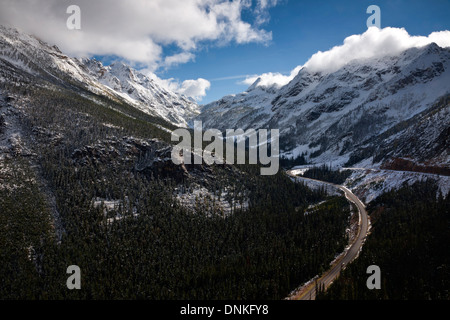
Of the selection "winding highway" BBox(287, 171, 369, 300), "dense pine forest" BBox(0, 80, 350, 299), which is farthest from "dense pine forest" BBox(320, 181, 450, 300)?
"dense pine forest" BBox(0, 80, 350, 299)

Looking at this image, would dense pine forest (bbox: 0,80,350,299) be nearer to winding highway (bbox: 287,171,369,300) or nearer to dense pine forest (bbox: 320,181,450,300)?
winding highway (bbox: 287,171,369,300)

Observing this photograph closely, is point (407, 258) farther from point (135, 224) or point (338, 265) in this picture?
point (135, 224)

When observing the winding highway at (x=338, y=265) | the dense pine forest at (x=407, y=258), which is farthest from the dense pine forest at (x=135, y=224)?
the dense pine forest at (x=407, y=258)

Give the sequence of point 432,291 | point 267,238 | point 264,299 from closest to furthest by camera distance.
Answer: point 432,291 < point 264,299 < point 267,238

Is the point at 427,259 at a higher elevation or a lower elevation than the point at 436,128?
lower

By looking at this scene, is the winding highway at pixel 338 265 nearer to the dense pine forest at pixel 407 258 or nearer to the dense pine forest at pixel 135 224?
the dense pine forest at pixel 135 224
